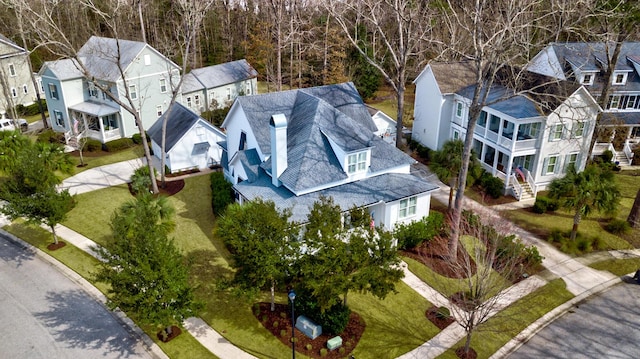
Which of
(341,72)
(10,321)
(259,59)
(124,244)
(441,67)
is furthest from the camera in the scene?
(259,59)

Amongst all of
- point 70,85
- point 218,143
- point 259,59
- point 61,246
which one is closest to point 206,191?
point 218,143

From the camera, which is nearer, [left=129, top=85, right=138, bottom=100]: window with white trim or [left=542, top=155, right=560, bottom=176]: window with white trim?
[left=542, top=155, right=560, bottom=176]: window with white trim

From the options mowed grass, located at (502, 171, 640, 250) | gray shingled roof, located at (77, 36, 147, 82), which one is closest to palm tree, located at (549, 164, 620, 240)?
mowed grass, located at (502, 171, 640, 250)

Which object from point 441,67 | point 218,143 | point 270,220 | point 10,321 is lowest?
point 10,321

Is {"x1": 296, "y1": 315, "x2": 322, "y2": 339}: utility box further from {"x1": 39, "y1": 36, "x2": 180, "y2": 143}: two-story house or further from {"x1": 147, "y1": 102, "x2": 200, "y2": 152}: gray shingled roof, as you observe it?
{"x1": 39, "y1": 36, "x2": 180, "y2": 143}: two-story house

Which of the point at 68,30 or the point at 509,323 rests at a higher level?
the point at 68,30

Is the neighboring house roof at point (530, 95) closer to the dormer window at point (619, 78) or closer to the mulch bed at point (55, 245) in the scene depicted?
the dormer window at point (619, 78)

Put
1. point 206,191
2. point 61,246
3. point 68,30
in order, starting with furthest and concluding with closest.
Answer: point 68,30, point 206,191, point 61,246

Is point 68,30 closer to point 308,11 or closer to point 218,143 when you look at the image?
point 308,11
